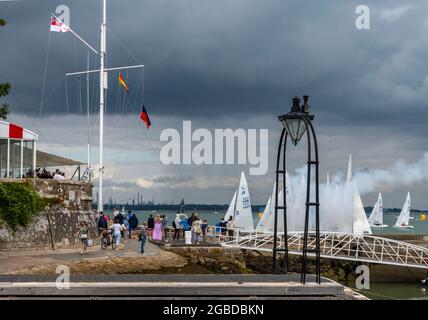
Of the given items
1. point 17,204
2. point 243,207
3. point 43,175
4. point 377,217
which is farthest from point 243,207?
point 377,217

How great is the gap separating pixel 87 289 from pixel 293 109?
542 cm

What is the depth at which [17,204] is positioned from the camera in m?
29.3

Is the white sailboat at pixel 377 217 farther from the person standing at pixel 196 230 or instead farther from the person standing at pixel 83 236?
the person standing at pixel 83 236

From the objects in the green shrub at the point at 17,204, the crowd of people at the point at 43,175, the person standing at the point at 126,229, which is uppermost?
the crowd of people at the point at 43,175

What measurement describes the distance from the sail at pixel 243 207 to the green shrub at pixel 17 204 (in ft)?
123

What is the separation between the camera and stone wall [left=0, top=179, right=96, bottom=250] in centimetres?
2923

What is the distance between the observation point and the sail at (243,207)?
66.1m

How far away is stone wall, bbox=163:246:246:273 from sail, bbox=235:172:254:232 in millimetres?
27378

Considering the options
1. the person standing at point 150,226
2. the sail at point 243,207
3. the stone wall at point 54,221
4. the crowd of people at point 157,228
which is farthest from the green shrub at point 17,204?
the sail at point 243,207

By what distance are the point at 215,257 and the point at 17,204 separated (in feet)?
36.7

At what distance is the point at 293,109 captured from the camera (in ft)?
49.2

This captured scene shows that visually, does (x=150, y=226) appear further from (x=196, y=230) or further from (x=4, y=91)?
(x=4, y=91)

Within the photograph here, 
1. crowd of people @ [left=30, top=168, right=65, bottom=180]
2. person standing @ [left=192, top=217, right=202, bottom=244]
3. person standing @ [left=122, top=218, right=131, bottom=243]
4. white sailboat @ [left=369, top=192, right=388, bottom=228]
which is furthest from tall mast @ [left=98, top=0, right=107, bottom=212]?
white sailboat @ [left=369, top=192, right=388, bottom=228]
